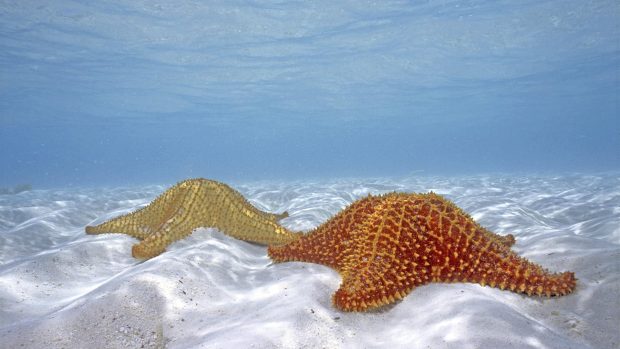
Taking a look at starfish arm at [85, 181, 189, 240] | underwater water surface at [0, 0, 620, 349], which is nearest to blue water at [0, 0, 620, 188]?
underwater water surface at [0, 0, 620, 349]

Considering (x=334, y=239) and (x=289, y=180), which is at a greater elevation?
(x=334, y=239)

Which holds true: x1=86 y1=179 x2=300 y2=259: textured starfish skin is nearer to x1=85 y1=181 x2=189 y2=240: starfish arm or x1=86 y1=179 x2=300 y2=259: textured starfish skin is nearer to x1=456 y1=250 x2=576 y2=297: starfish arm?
x1=85 y1=181 x2=189 y2=240: starfish arm

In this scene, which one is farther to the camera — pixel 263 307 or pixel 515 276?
pixel 263 307

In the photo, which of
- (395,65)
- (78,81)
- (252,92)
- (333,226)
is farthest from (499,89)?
(333,226)

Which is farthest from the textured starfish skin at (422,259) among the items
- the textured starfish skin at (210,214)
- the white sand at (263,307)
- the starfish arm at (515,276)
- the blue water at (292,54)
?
the blue water at (292,54)

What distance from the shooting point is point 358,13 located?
21.2m

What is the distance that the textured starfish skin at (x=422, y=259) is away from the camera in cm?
254

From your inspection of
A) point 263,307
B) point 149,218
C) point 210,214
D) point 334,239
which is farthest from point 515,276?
point 149,218

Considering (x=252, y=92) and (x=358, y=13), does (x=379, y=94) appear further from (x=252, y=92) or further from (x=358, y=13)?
(x=358, y=13)

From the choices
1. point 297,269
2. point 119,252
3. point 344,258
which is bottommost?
point 119,252

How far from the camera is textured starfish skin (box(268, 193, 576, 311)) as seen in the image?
2.54 m

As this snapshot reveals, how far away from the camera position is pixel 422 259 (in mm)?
2797

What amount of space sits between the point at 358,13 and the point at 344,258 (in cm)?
Result: 2060

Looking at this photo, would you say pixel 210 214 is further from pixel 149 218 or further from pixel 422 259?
pixel 422 259
